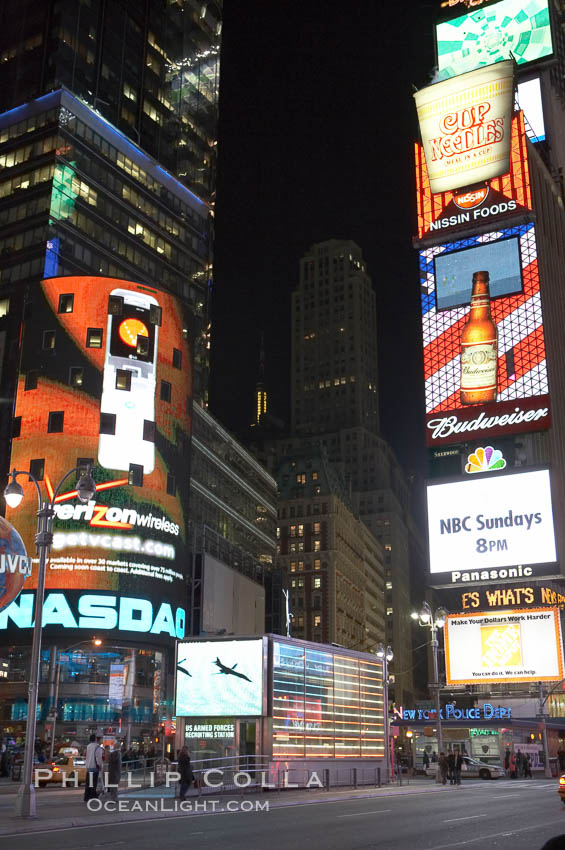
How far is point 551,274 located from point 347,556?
90.8m

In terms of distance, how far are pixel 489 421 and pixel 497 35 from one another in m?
41.0

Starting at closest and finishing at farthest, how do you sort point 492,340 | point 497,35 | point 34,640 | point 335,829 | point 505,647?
point 335,829 → point 34,640 → point 505,647 → point 492,340 → point 497,35

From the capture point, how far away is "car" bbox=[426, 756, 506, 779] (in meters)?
62.8

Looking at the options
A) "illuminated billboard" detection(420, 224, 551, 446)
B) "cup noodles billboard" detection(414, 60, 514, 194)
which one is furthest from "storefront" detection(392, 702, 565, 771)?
"cup noodles billboard" detection(414, 60, 514, 194)

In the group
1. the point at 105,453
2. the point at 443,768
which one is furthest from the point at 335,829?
the point at 105,453

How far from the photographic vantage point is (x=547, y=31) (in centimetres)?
8075

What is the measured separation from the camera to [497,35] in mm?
80625

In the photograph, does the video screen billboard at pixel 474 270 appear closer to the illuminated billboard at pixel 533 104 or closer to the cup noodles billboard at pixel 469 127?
the cup noodles billboard at pixel 469 127

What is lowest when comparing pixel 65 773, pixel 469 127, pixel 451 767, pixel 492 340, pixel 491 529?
pixel 451 767

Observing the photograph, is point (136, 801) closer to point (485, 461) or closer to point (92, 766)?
point (92, 766)

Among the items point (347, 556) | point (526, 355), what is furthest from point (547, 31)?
point (347, 556)

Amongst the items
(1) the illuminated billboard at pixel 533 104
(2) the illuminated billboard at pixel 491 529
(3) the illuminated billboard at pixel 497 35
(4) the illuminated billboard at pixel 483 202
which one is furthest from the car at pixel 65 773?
(1) the illuminated billboard at pixel 533 104

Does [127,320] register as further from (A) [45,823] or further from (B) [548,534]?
(A) [45,823]

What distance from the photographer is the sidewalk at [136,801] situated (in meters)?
21.6
